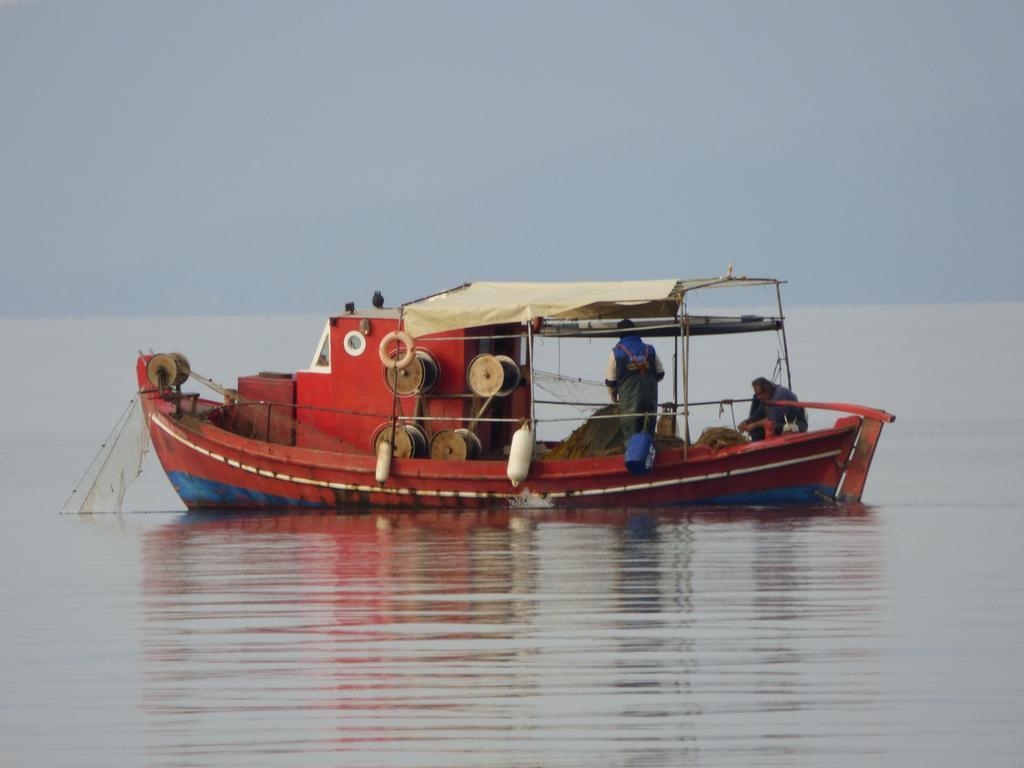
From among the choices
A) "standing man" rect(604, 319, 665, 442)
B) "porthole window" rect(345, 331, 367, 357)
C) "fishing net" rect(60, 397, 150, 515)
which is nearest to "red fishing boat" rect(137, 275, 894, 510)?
"porthole window" rect(345, 331, 367, 357)

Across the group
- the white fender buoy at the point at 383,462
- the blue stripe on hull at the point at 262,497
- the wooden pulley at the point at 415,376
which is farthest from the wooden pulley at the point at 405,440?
the blue stripe on hull at the point at 262,497

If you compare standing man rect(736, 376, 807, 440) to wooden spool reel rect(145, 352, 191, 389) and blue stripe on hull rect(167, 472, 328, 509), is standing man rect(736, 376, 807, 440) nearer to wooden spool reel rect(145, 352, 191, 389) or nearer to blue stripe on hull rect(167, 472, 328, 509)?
blue stripe on hull rect(167, 472, 328, 509)

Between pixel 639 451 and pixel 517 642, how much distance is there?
311 inches

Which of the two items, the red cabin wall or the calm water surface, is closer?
the calm water surface

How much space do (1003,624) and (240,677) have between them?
19.4ft

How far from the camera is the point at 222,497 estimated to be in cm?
2542

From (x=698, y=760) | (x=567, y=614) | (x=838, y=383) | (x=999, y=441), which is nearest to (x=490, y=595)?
(x=567, y=614)

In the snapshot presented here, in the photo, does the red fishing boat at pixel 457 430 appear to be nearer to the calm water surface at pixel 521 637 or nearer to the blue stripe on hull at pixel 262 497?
the blue stripe on hull at pixel 262 497

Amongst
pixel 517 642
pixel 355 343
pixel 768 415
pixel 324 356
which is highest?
pixel 355 343

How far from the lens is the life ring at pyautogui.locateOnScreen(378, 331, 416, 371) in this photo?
23.7 meters

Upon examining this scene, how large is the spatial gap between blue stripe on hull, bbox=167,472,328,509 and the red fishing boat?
21 millimetres

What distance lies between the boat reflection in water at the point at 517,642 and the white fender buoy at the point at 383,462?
0.89 m

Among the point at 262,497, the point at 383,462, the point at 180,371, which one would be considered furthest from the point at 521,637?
the point at 180,371

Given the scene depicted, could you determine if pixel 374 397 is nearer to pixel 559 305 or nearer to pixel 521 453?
pixel 521 453
